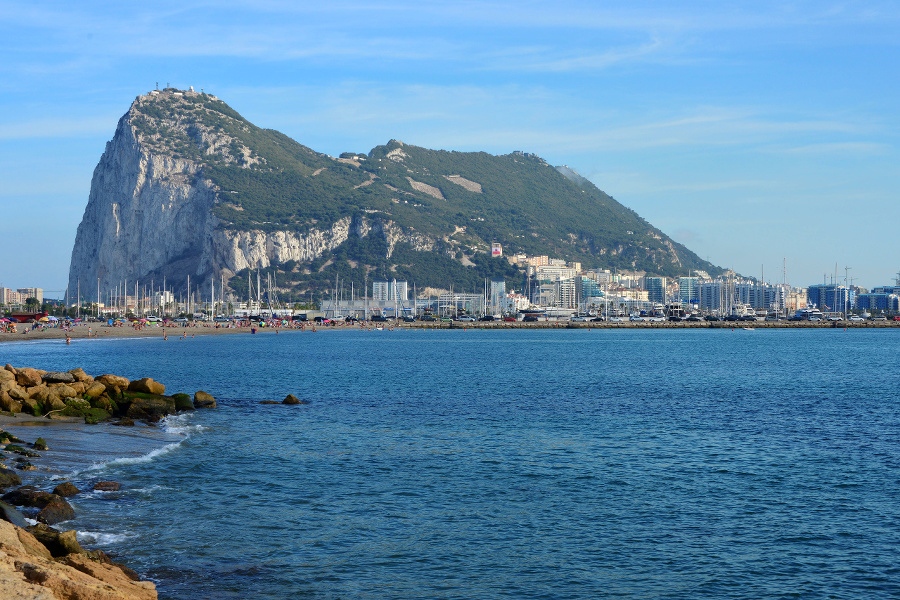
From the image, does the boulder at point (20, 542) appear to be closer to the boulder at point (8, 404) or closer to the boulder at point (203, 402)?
the boulder at point (8, 404)

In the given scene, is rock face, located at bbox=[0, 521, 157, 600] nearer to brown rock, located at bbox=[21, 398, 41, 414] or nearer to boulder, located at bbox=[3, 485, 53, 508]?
boulder, located at bbox=[3, 485, 53, 508]

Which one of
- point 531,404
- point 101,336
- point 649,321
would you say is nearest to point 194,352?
point 101,336

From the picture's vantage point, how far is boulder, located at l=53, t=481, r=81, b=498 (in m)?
18.8

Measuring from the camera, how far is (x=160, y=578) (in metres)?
13.8

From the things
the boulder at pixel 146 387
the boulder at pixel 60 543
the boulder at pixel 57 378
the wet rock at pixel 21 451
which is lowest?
the wet rock at pixel 21 451

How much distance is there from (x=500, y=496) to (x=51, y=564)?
36.7 feet

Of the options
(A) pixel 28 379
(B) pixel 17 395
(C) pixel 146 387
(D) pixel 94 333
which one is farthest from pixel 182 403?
(D) pixel 94 333

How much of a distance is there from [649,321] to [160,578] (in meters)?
194

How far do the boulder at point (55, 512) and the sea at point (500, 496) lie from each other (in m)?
0.42

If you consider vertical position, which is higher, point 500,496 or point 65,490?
point 65,490

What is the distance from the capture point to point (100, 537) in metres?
15.9

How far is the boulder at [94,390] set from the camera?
34.7 meters

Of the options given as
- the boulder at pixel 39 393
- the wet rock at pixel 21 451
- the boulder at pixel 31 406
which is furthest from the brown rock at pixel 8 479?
the boulder at pixel 39 393

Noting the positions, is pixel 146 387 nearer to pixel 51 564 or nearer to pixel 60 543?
pixel 60 543
